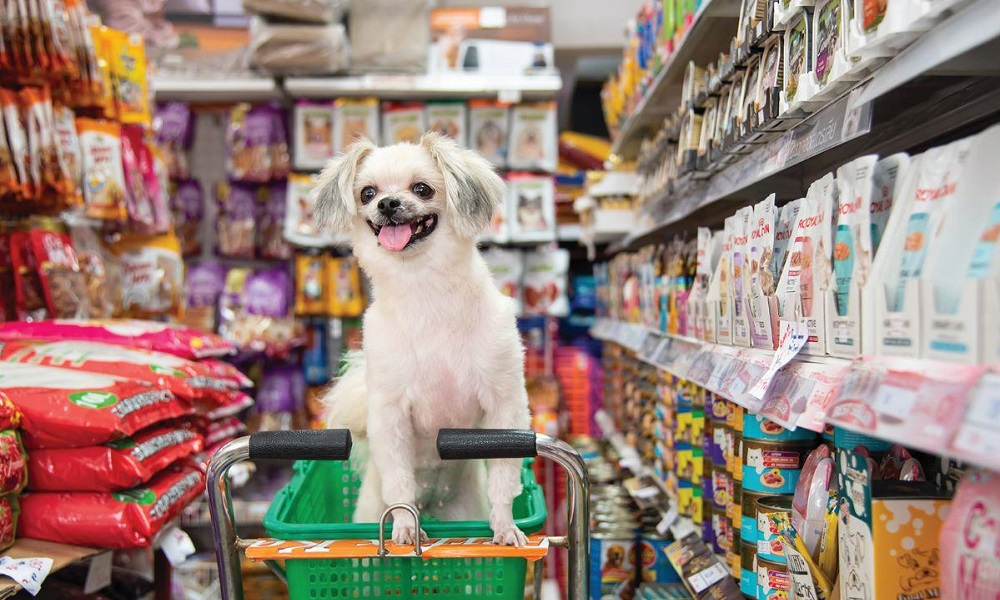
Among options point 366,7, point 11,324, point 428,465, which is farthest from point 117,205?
point 366,7

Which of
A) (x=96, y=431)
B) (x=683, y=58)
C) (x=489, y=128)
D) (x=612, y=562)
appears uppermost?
(x=489, y=128)

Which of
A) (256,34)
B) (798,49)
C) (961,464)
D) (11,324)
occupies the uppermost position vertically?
(256,34)

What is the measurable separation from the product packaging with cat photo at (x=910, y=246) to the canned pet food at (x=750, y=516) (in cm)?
58

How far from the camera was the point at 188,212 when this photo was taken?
4.70 meters

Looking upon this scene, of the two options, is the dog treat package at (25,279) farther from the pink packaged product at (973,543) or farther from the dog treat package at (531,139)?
the dog treat package at (531,139)

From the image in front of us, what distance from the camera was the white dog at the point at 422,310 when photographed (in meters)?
1.72

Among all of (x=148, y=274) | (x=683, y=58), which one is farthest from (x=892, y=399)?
(x=148, y=274)

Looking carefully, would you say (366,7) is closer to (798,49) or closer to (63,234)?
(63,234)

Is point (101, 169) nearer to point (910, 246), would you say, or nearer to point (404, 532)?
point (404, 532)

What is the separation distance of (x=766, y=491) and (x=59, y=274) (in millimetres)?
2277

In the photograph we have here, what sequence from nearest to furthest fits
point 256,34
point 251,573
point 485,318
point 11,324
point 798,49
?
point 798,49
point 485,318
point 11,324
point 251,573
point 256,34

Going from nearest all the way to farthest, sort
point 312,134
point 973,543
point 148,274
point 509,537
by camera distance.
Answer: point 973,543 < point 509,537 < point 148,274 < point 312,134

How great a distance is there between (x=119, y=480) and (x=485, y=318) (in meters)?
1.04

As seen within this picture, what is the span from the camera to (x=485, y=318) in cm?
176
